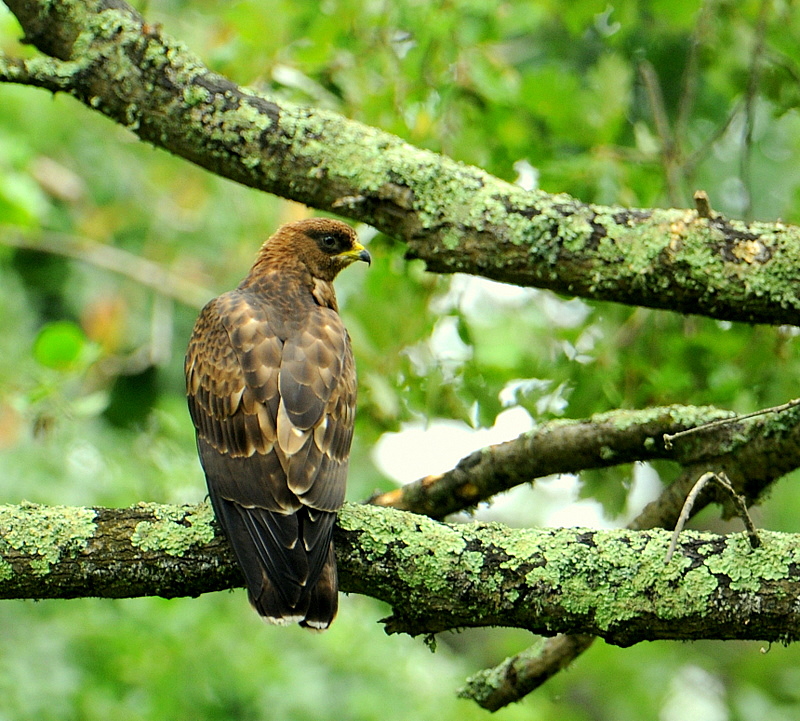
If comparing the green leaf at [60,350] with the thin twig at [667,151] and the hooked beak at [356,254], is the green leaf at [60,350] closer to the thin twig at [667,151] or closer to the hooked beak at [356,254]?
→ the hooked beak at [356,254]

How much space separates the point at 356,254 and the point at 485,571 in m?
2.47

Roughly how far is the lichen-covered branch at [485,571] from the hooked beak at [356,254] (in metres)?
2.17

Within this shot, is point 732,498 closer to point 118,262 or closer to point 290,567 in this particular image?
point 290,567

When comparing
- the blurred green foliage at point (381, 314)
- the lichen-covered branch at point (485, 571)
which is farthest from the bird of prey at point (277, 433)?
the blurred green foliage at point (381, 314)

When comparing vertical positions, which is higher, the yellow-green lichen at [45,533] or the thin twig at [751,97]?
the thin twig at [751,97]

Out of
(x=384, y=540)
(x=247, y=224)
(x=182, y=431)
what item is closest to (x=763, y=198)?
(x=247, y=224)

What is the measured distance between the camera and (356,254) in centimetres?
521

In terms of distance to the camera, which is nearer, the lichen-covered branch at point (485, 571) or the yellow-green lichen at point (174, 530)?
the lichen-covered branch at point (485, 571)

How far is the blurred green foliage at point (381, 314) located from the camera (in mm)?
4742

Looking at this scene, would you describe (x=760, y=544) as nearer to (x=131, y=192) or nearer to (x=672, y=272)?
(x=672, y=272)

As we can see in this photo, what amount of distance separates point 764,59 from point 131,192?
4.56 m

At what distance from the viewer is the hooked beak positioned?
519 cm

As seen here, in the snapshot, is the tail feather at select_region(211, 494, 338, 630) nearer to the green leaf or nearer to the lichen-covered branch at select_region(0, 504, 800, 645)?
the lichen-covered branch at select_region(0, 504, 800, 645)

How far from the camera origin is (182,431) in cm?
622
